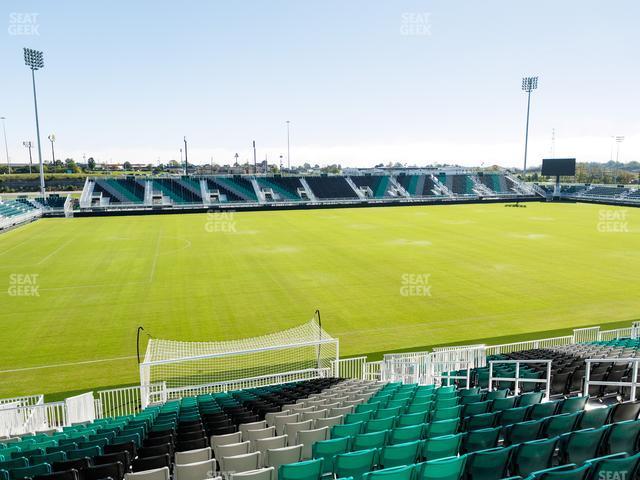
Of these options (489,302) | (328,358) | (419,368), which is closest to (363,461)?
(419,368)

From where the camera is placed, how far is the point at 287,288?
26156 millimetres

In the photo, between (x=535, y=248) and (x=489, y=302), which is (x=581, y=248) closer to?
(x=535, y=248)

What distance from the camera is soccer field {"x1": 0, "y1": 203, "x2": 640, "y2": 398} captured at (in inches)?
736

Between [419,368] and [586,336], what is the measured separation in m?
7.79

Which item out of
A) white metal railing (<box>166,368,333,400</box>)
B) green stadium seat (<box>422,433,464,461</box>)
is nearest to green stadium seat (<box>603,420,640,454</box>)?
green stadium seat (<box>422,433,464,461</box>)

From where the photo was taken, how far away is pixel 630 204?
75750 millimetres

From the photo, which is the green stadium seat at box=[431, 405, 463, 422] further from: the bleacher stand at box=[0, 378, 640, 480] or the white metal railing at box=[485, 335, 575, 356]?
the white metal railing at box=[485, 335, 575, 356]

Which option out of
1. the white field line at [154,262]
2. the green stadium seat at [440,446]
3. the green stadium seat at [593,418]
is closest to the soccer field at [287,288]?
the white field line at [154,262]

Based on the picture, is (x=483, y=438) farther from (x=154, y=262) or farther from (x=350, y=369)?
(x=154, y=262)

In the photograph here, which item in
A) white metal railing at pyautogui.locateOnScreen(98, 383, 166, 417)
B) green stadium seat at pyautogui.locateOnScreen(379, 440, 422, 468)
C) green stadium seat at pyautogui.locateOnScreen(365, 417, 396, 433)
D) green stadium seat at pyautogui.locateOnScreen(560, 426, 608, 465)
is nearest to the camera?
green stadium seat at pyautogui.locateOnScreen(560, 426, 608, 465)

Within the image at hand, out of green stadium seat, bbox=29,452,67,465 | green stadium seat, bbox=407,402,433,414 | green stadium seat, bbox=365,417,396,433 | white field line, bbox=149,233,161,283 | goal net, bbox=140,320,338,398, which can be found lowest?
goal net, bbox=140,320,338,398

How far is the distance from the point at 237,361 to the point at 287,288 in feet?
30.0

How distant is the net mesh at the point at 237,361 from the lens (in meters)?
15.7

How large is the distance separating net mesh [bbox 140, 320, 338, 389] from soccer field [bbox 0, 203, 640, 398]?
992 mm
